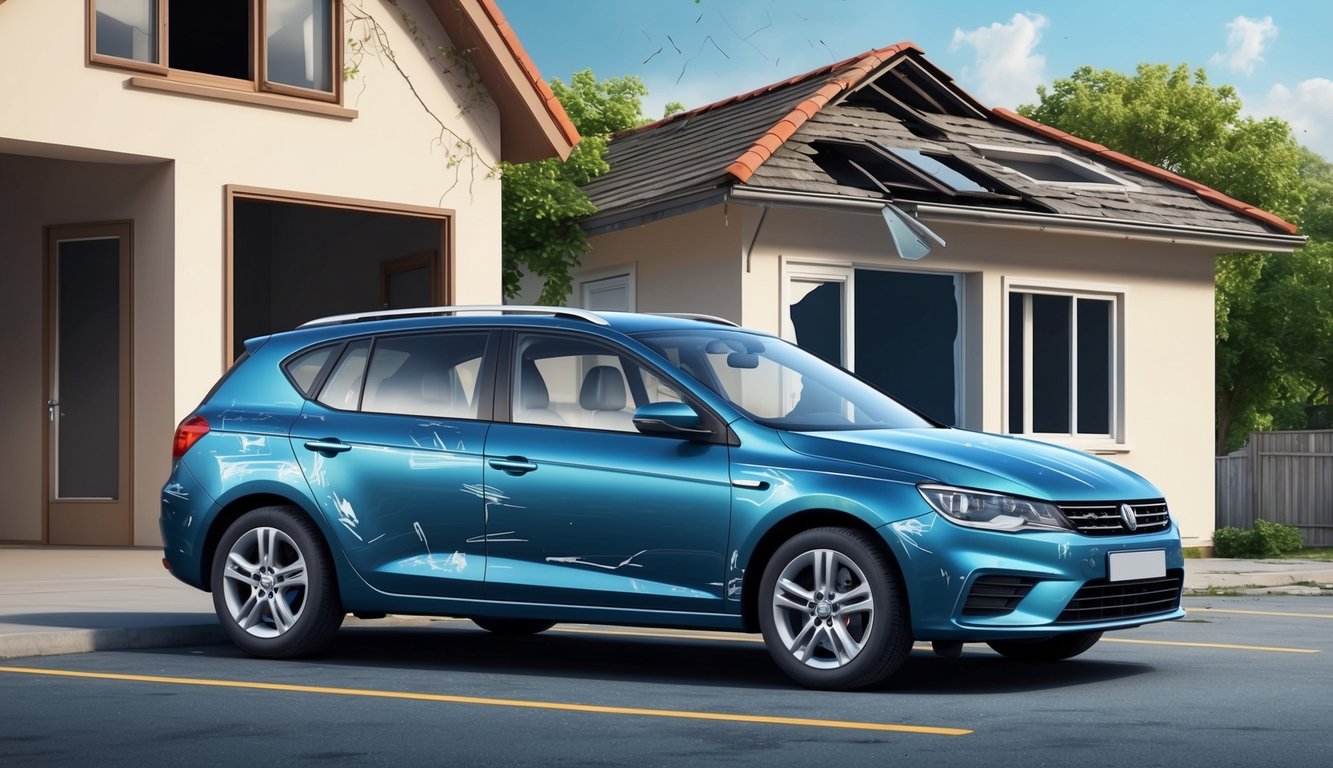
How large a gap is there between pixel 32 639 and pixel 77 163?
352 inches

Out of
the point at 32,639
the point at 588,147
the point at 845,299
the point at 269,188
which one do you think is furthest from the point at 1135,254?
the point at 32,639

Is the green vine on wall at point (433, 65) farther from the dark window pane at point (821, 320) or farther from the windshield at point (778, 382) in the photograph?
the windshield at point (778, 382)

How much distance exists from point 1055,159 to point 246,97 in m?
10.4

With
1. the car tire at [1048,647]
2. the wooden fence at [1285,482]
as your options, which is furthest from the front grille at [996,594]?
the wooden fence at [1285,482]

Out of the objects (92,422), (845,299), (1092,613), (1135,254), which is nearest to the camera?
(1092,613)

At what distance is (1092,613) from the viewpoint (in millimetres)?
8203

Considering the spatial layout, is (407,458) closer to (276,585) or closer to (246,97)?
(276,585)

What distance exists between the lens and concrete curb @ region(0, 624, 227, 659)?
9.76 m

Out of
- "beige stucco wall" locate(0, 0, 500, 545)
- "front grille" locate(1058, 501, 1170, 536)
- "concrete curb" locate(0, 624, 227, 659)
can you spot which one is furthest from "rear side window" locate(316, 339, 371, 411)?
"beige stucco wall" locate(0, 0, 500, 545)

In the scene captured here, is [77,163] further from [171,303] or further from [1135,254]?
[1135,254]

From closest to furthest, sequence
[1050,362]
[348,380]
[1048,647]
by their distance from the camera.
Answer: [1048,647], [348,380], [1050,362]

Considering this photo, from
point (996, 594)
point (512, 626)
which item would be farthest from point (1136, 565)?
point (512, 626)

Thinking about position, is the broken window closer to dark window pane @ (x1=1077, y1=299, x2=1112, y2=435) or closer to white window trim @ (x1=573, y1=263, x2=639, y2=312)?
dark window pane @ (x1=1077, y1=299, x2=1112, y2=435)

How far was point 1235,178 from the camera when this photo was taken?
4762cm
